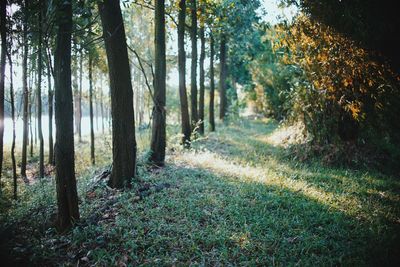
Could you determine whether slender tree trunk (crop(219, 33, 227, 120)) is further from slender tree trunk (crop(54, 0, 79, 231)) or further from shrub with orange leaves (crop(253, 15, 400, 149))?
slender tree trunk (crop(54, 0, 79, 231))

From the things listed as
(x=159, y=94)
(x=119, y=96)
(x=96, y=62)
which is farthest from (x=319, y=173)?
(x=96, y=62)

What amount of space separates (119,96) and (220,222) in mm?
3746

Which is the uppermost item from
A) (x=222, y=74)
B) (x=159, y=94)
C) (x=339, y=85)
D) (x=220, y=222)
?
(x=222, y=74)

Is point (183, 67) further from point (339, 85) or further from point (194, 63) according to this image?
point (339, 85)

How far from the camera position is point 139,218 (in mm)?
5273

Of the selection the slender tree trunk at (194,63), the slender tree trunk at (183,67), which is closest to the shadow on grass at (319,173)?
the slender tree trunk at (183,67)

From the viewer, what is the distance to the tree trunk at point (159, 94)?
8.58m

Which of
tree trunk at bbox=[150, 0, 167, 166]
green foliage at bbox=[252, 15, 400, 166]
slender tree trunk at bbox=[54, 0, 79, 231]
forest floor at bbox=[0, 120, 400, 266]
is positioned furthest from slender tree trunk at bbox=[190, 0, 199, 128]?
slender tree trunk at bbox=[54, 0, 79, 231]

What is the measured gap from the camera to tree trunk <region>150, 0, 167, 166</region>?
338 inches

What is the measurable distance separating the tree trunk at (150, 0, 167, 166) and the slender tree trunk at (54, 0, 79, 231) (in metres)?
3.78

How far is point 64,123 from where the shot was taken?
4812 mm

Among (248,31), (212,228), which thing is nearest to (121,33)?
(212,228)

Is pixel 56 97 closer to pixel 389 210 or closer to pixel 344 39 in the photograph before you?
pixel 389 210

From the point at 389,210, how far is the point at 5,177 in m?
12.4
